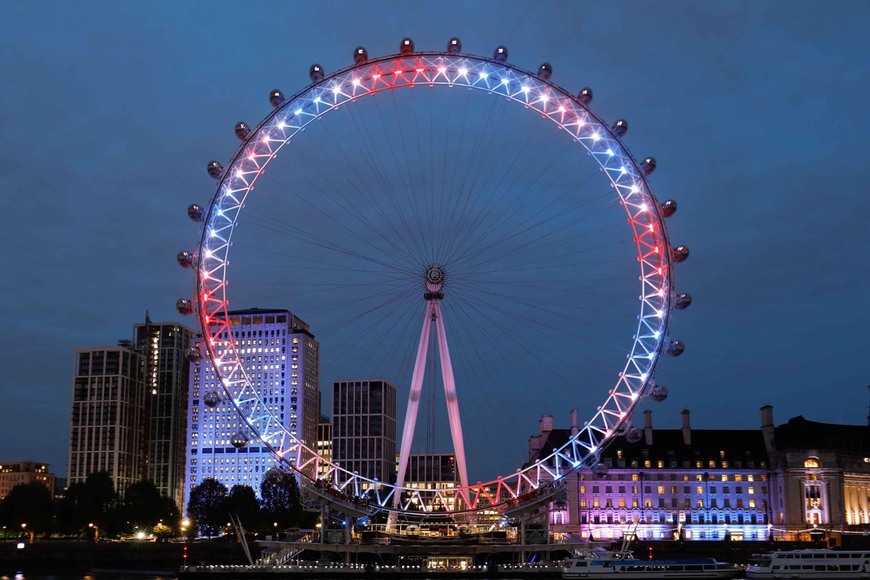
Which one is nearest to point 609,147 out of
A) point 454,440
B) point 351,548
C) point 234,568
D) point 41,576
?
point 454,440

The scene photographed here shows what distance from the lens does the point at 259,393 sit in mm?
182500

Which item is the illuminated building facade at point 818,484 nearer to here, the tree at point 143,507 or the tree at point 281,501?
the tree at point 281,501

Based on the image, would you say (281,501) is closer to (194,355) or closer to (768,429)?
(768,429)

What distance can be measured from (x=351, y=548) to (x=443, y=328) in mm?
18285

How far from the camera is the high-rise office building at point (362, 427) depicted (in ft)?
635

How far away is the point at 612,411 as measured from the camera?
60.9m

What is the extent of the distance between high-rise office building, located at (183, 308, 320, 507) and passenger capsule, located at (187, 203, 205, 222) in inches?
4944

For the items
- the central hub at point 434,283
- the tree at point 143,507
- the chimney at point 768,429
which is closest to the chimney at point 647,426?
the chimney at point 768,429

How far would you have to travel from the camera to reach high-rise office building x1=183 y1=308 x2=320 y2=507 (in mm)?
183875

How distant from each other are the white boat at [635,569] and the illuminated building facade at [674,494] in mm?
44217

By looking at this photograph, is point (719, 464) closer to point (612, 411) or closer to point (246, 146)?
point (612, 411)

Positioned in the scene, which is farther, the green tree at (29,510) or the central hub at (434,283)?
the green tree at (29,510)

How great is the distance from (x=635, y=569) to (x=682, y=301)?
1973cm

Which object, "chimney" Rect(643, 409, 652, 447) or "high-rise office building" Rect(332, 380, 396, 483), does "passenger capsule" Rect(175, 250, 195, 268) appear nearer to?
"chimney" Rect(643, 409, 652, 447)
